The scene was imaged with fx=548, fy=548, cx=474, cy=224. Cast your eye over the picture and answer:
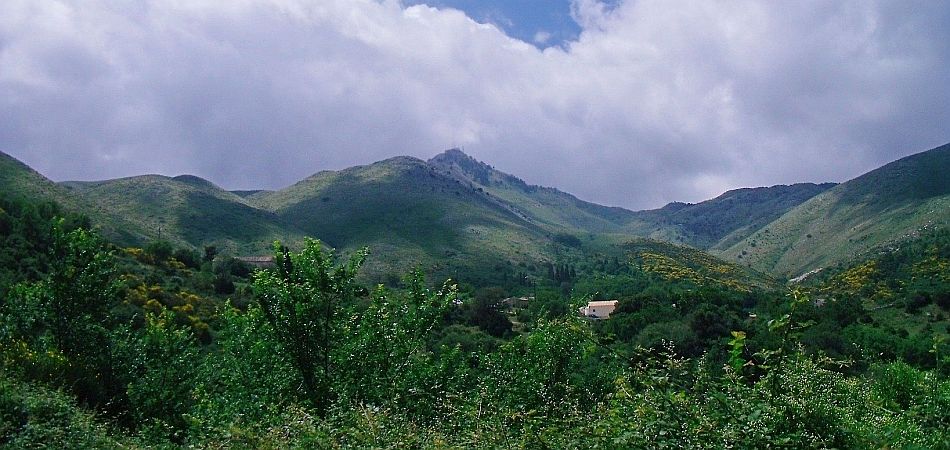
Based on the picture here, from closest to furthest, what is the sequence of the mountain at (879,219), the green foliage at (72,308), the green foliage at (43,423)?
the green foliage at (43,423) → the green foliage at (72,308) → the mountain at (879,219)

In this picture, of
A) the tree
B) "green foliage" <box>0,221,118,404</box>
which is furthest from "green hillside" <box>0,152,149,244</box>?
the tree

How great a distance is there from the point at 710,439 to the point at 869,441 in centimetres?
197

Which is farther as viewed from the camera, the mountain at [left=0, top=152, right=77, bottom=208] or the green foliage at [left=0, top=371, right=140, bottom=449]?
the mountain at [left=0, top=152, right=77, bottom=208]

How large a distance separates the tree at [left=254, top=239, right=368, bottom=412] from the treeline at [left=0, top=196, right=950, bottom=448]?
51 millimetres

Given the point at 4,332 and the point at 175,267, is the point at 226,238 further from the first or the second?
the point at 4,332

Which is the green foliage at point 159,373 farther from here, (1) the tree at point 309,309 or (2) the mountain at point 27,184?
(2) the mountain at point 27,184

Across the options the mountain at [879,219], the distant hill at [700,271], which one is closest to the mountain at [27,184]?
the distant hill at [700,271]

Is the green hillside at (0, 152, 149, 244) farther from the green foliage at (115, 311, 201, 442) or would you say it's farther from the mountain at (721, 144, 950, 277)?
the mountain at (721, 144, 950, 277)

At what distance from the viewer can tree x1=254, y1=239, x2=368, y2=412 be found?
50.5 ft

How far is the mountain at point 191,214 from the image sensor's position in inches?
5753

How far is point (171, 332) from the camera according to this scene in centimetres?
2323

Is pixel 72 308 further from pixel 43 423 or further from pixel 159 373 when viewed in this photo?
pixel 43 423

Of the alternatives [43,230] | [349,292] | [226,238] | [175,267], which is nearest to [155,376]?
[349,292]

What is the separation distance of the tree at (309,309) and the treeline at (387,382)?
5cm
